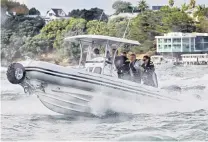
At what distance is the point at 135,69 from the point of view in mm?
4090

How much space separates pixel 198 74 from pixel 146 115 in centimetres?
39

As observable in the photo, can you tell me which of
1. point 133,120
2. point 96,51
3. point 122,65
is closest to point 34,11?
point 96,51

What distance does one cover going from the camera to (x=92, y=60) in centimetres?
424

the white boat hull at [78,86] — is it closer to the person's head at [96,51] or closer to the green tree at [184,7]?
the person's head at [96,51]

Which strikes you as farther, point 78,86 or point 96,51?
point 96,51

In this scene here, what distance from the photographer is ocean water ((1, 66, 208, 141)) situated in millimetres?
3902

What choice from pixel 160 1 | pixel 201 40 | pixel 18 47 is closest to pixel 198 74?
pixel 201 40

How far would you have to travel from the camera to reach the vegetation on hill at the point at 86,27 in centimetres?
398

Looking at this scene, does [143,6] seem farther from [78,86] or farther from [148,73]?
[78,86]

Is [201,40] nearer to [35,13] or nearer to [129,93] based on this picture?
[129,93]

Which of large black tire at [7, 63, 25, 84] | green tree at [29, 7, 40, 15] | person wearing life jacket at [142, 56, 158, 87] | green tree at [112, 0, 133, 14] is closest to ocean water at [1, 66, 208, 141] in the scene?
person wearing life jacket at [142, 56, 158, 87]

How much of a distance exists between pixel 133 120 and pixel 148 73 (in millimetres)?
292

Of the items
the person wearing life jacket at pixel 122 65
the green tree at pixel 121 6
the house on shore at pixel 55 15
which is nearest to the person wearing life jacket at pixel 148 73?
the person wearing life jacket at pixel 122 65

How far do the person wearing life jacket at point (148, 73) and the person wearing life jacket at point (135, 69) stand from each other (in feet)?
0.09
